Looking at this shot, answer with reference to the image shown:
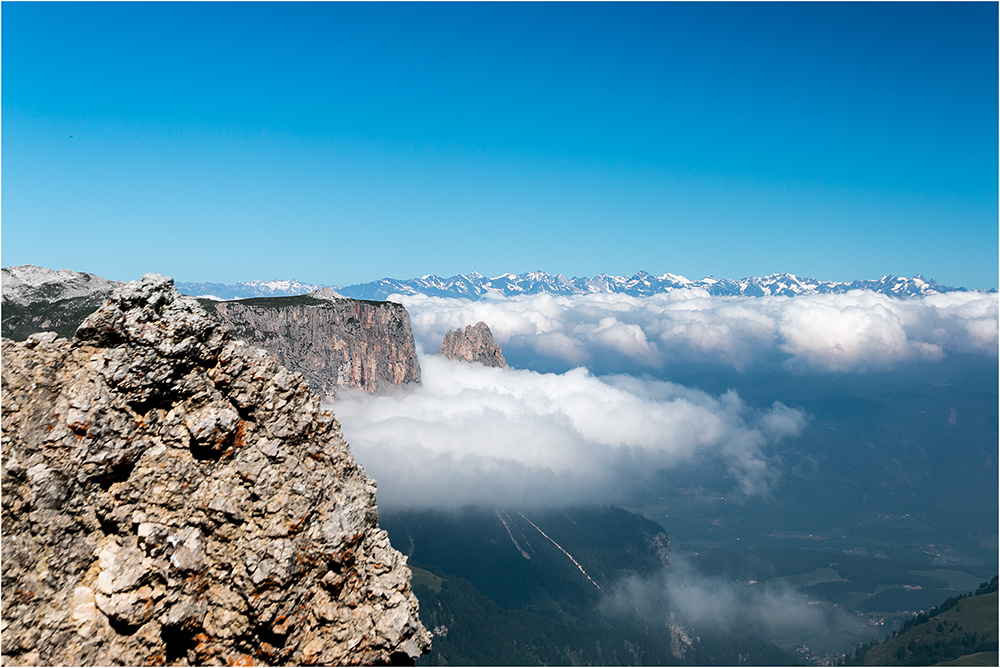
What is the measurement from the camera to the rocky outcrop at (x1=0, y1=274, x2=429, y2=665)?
45.8ft

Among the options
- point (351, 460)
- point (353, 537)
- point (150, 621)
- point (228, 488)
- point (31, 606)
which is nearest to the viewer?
point (31, 606)

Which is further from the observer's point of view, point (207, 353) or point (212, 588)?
point (207, 353)

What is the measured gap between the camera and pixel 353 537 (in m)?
16.9

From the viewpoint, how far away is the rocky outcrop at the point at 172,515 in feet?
45.8

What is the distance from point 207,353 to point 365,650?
9.55 metres

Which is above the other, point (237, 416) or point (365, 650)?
point (237, 416)

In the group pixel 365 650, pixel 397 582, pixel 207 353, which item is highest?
pixel 207 353

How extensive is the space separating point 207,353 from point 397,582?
8774 millimetres

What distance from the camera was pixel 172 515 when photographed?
49.9 feet

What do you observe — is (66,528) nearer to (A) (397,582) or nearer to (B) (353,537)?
(B) (353,537)

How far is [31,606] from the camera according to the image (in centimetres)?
1355

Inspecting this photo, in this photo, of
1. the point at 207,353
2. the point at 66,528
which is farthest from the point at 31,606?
the point at 207,353

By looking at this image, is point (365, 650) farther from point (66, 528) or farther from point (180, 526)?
point (66, 528)

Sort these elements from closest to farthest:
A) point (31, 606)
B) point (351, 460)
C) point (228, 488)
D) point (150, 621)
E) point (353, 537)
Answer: point (31, 606) → point (150, 621) → point (228, 488) → point (353, 537) → point (351, 460)
